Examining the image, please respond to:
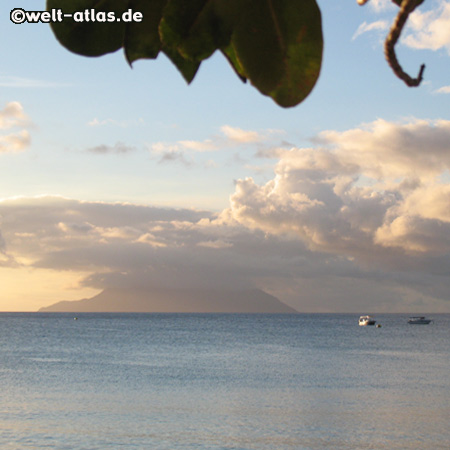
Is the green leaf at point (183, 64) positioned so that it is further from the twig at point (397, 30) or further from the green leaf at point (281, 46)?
the twig at point (397, 30)

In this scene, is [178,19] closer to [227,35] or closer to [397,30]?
[227,35]

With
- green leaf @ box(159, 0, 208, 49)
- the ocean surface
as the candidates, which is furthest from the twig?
the ocean surface

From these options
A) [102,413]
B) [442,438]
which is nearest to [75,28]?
[442,438]

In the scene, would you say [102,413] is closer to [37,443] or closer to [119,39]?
[37,443]

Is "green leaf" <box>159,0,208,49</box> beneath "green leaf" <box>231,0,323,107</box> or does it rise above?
above

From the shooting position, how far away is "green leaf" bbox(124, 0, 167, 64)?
45cm

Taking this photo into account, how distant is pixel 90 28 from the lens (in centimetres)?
43

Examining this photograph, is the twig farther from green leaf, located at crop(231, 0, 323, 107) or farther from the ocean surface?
the ocean surface

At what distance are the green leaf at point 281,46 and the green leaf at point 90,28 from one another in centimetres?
8

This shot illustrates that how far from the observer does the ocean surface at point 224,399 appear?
2814 cm

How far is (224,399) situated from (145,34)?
37.2m

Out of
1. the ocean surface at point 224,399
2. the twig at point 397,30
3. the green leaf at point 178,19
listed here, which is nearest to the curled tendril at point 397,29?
the twig at point 397,30

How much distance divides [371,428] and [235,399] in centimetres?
876

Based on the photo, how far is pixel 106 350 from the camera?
211ft
